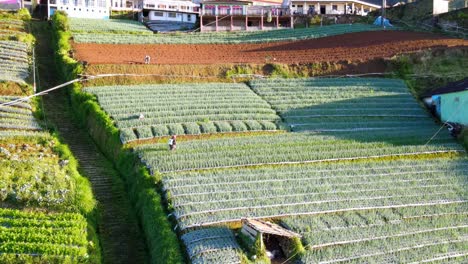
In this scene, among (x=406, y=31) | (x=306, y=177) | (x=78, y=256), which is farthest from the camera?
(x=406, y=31)

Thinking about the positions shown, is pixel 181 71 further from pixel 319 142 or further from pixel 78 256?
A: pixel 78 256

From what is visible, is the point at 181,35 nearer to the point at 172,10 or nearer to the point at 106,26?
the point at 106,26

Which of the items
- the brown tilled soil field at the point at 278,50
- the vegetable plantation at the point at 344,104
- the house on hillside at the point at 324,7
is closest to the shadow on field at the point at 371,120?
the vegetable plantation at the point at 344,104

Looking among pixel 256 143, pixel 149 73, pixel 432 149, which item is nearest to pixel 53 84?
pixel 149 73

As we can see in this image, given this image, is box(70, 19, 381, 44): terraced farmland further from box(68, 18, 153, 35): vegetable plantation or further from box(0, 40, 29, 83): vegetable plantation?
box(0, 40, 29, 83): vegetable plantation

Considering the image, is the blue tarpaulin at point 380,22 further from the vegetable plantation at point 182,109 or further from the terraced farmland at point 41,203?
the terraced farmland at point 41,203

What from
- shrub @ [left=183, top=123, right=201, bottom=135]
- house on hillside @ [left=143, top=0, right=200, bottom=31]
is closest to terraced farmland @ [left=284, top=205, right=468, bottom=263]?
shrub @ [left=183, top=123, right=201, bottom=135]

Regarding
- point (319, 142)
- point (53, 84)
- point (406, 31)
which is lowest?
point (319, 142)
